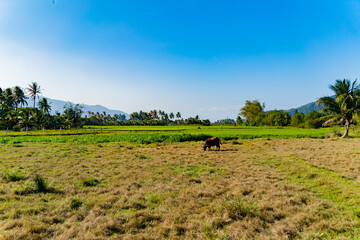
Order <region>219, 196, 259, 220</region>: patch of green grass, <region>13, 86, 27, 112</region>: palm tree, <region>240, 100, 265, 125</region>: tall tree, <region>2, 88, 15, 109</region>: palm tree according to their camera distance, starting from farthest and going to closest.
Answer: <region>240, 100, 265, 125</region>: tall tree → <region>2, 88, 15, 109</region>: palm tree → <region>13, 86, 27, 112</region>: palm tree → <region>219, 196, 259, 220</region>: patch of green grass

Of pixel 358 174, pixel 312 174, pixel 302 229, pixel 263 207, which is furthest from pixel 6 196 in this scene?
pixel 358 174

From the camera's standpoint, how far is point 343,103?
1056 inches

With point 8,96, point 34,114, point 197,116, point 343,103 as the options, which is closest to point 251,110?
point 197,116

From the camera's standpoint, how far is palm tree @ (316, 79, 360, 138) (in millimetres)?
26484

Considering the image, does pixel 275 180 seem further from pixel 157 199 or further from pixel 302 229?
pixel 157 199

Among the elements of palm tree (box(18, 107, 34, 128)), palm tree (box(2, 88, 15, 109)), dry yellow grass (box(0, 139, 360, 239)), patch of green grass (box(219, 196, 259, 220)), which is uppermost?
palm tree (box(2, 88, 15, 109))

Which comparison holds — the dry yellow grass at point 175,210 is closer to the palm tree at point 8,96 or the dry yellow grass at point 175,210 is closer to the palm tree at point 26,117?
the palm tree at point 26,117

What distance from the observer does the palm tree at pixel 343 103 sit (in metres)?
26.5

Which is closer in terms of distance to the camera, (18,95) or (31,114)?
(31,114)

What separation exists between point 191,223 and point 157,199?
2.06 metres

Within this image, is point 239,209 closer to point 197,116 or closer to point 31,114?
point 31,114

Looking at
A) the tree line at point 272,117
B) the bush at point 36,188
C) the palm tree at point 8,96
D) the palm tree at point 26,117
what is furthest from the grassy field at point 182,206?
the palm tree at point 8,96

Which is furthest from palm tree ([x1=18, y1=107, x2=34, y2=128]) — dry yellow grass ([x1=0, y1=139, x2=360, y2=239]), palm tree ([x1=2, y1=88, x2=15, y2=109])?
dry yellow grass ([x1=0, y1=139, x2=360, y2=239])

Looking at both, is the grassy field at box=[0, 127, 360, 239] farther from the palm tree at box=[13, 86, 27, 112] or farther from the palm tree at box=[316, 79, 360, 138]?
the palm tree at box=[13, 86, 27, 112]
